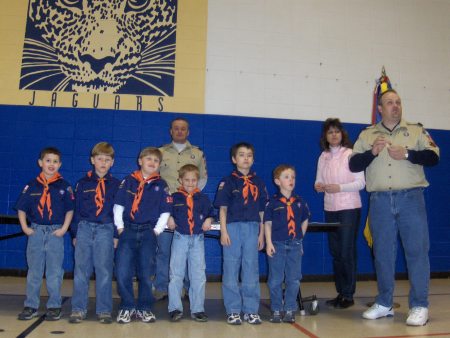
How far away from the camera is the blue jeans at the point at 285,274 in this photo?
2.93m

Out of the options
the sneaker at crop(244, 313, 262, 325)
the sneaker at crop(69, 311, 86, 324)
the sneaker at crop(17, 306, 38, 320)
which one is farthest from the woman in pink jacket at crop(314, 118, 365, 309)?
the sneaker at crop(17, 306, 38, 320)

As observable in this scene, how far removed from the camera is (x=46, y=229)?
9.59 ft

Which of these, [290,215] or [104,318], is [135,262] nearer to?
[104,318]

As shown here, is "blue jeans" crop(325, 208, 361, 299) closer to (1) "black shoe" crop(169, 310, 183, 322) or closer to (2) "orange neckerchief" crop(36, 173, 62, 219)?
(1) "black shoe" crop(169, 310, 183, 322)

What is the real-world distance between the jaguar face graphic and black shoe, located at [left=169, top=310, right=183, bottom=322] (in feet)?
10.5

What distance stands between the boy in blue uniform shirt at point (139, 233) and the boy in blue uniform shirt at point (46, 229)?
17.7 inches

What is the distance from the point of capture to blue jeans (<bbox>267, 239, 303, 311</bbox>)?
293 cm

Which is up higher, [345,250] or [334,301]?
[345,250]

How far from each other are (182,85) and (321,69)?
6.74 ft

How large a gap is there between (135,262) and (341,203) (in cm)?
186

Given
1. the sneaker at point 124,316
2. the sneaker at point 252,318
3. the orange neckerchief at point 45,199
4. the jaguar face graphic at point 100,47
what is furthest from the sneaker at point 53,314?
the jaguar face graphic at point 100,47

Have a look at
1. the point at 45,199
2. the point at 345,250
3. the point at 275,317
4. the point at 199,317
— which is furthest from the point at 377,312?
the point at 45,199

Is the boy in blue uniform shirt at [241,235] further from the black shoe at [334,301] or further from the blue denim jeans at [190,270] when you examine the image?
the black shoe at [334,301]

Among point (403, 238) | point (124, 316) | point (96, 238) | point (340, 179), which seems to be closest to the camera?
point (124, 316)
